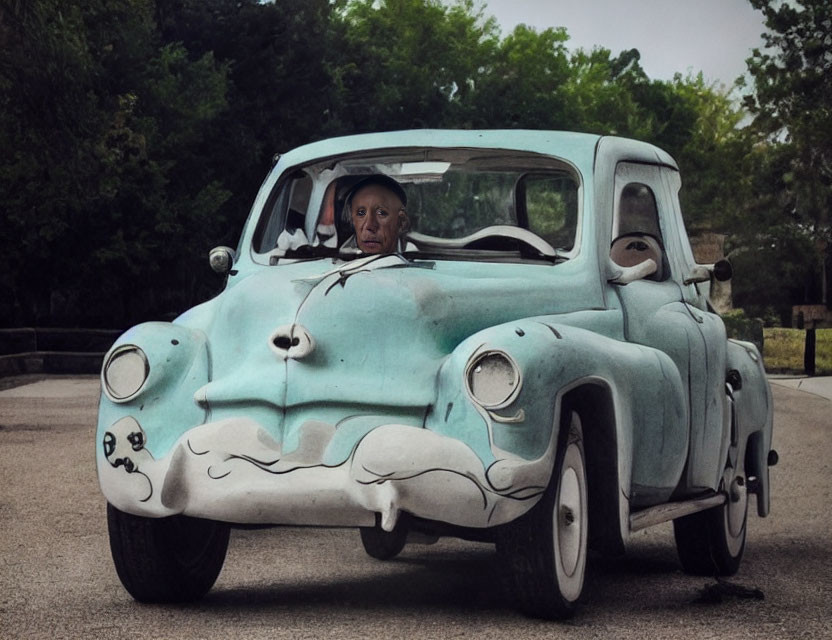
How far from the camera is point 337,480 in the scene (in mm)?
5879

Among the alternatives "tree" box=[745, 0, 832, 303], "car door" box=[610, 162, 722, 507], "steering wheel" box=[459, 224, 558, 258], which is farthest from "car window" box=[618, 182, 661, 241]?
"tree" box=[745, 0, 832, 303]

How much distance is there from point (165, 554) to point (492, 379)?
4.67 feet

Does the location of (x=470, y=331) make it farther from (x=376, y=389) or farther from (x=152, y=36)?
(x=152, y=36)

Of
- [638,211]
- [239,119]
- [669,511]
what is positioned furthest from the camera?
[239,119]

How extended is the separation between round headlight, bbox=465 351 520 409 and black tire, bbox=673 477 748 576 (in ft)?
8.03

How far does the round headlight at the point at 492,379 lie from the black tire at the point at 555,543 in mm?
357

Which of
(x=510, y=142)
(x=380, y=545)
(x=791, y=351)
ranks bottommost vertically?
(x=791, y=351)

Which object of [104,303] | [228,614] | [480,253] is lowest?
[104,303]

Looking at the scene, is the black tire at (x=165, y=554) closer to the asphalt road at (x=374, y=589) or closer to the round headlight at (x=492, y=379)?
the asphalt road at (x=374, y=589)

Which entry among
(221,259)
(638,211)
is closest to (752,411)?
(638,211)

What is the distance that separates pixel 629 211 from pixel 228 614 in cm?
250

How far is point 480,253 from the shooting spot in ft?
23.4

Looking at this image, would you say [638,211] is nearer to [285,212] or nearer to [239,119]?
[285,212]

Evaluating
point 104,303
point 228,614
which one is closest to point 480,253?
point 228,614
